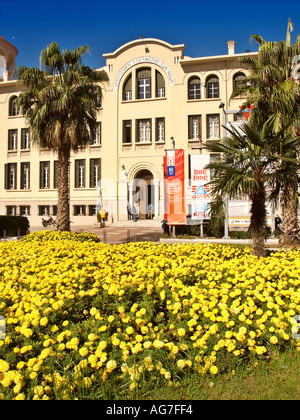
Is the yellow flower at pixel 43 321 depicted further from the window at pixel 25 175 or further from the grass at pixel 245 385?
the window at pixel 25 175

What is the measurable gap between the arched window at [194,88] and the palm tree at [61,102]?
56.3 ft

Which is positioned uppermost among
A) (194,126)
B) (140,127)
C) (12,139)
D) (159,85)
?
(159,85)

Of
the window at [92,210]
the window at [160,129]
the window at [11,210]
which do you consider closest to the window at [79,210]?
the window at [92,210]

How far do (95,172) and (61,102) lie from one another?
1817 cm

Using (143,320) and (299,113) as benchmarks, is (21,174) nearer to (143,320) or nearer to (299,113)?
(299,113)

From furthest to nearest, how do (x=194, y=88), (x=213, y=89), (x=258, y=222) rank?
(x=194, y=88) < (x=213, y=89) < (x=258, y=222)

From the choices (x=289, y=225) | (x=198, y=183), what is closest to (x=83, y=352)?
(x=289, y=225)

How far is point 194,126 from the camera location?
31.2 meters

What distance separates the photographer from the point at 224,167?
6844 mm

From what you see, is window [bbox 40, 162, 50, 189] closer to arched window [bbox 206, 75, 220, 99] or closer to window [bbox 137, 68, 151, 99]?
window [bbox 137, 68, 151, 99]

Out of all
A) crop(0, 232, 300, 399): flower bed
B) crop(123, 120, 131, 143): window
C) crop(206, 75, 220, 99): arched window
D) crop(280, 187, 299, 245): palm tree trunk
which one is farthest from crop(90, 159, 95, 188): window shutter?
crop(0, 232, 300, 399): flower bed

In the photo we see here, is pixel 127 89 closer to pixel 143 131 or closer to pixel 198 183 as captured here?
pixel 143 131

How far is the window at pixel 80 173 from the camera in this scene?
110ft
